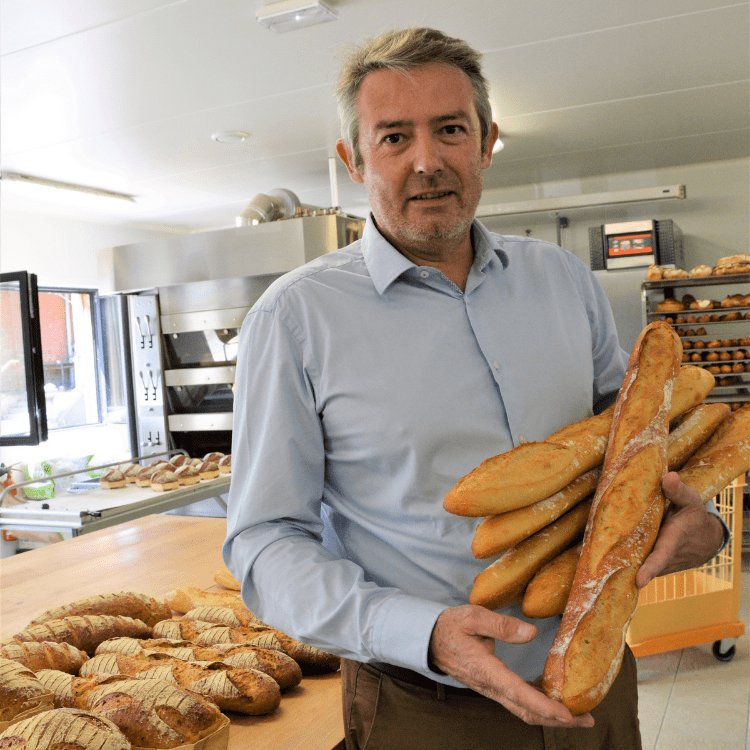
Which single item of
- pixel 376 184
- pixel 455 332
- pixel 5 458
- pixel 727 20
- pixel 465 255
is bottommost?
pixel 5 458

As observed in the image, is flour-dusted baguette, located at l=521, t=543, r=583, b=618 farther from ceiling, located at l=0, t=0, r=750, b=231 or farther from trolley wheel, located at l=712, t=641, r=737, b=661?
trolley wheel, located at l=712, t=641, r=737, b=661

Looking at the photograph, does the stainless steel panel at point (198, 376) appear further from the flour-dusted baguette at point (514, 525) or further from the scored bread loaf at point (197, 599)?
the flour-dusted baguette at point (514, 525)

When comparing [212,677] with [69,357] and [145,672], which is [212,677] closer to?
[145,672]

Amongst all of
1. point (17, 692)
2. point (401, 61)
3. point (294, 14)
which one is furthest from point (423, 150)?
point (294, 14)

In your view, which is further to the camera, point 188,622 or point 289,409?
point 188,622

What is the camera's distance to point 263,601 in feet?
3.12

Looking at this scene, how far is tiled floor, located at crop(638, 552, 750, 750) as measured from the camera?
268cm

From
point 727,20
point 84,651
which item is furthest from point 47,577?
point 727,20

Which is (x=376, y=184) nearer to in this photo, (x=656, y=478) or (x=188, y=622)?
(x=656, y=478)

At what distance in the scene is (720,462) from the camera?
87cm

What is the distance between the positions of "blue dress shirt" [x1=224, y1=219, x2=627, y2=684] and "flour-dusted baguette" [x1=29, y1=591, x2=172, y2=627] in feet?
2.27

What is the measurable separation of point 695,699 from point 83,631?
2580 millimetres

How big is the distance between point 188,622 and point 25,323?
3342 millimetres

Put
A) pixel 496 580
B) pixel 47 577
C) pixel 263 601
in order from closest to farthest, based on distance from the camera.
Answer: pixel 496 580 → pixel 263 601 → pixel 47 577
